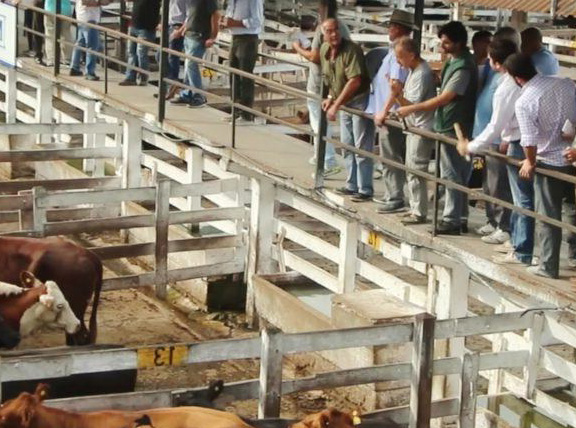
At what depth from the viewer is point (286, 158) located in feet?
44.7

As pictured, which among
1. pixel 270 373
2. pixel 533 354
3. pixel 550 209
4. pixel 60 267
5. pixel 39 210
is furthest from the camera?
pixel 39 210

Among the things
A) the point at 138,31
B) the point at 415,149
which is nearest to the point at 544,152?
the point at 415,149

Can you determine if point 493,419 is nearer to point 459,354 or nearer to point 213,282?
point 459,354

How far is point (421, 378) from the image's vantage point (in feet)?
31.5

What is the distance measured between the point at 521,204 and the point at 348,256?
2.54m

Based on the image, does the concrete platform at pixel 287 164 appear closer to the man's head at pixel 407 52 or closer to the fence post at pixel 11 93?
the fence post at pixel 11 93

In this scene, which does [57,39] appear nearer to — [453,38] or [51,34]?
[51,34]

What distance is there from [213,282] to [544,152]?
5.07 metres

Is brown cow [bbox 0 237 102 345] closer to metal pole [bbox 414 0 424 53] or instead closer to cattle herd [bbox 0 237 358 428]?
cattle herd [bbox 0 237 358 428]

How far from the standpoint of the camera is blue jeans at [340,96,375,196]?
39.3ft

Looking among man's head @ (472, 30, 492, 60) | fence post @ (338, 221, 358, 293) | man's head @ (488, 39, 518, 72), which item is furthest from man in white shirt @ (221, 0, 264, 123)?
man's head @ (488, 39, 518, 72)

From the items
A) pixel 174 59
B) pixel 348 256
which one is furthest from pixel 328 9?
pixel 174 59

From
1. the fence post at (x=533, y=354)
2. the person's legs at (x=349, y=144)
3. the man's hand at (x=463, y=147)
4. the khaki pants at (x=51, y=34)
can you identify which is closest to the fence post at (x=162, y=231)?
the person's legs at (x=349, y=144)

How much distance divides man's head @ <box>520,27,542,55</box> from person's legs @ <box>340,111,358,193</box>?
222cm
